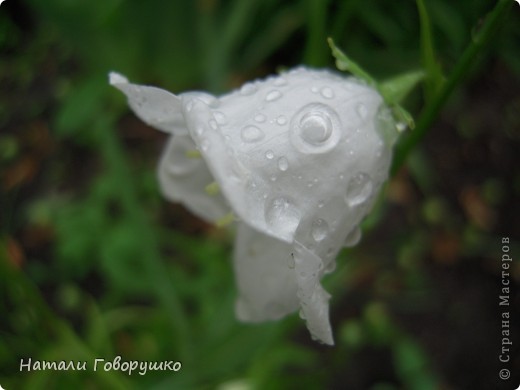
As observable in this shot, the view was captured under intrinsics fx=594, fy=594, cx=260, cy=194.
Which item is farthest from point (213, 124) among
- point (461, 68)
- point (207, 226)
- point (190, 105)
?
point (207, 226)

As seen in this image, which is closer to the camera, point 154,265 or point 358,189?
point 358,189

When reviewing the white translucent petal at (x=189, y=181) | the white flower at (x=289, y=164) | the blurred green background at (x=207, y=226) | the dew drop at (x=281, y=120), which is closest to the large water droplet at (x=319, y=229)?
the white flower at (x=289, y=164)

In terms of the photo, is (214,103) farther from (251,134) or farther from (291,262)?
(291,262)

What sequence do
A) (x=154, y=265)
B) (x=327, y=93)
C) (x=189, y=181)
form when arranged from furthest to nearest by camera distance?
(x=154, y=265), (x=189, y=181), (x=327, y=93)

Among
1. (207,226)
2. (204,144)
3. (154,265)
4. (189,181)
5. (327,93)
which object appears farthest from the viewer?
(207,226)

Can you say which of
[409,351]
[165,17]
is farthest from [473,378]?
[165,17]

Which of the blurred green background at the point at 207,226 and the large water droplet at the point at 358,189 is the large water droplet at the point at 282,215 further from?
the blurred green background at the point at 207,226

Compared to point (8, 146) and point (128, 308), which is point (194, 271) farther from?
point (8, 146)
